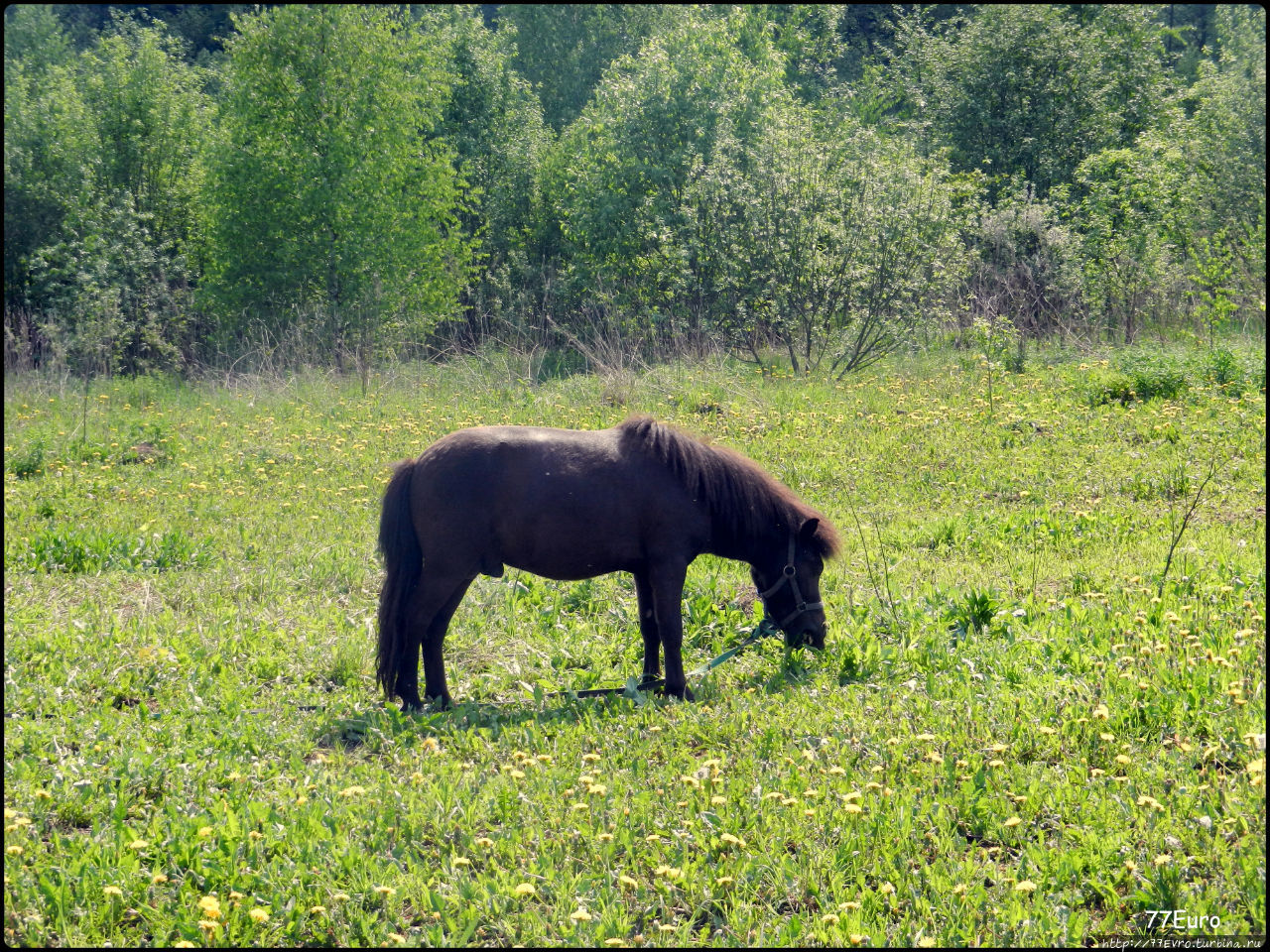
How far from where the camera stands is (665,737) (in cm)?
479

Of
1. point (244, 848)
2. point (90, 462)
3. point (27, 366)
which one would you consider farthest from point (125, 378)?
point (244, 848)

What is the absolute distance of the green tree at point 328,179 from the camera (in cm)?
1875

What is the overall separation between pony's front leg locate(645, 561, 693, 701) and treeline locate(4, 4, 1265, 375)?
9.22 m

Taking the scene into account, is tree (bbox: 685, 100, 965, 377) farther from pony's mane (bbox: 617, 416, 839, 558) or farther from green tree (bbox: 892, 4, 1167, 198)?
pony's mane (bbox: 617, 416, 839, 558)

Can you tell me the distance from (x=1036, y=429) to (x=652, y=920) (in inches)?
343

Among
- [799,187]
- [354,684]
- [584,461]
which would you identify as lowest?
[354,684]

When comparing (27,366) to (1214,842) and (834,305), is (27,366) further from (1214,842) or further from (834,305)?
(1214,842)

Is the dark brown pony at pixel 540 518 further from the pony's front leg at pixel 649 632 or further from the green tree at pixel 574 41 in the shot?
the green tree at pixel 574 41

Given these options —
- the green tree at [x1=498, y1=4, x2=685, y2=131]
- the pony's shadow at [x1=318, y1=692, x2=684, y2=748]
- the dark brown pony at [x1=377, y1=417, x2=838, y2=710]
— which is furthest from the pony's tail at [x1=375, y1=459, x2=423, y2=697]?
the green tree at [x1=498, y1=4, x2=685, y2=131]

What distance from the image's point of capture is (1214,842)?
11.4 ft

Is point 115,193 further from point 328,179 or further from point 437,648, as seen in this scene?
point 437,648

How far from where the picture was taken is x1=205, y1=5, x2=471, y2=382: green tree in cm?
1875

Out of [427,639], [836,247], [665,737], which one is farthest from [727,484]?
[836,247]

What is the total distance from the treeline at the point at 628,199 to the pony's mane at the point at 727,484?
8492 mm
